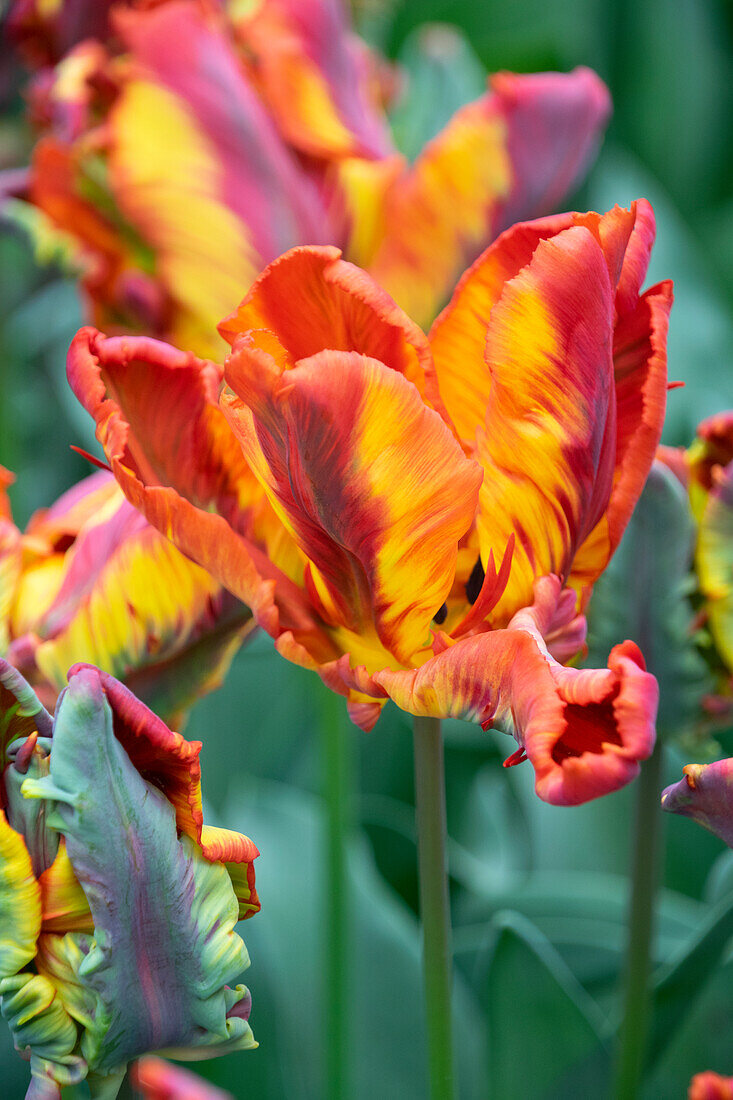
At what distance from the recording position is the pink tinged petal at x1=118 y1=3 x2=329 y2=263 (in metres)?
0.45

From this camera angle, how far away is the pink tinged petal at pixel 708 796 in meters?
0.23

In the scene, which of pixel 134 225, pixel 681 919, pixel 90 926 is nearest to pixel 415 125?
pixel 134 225

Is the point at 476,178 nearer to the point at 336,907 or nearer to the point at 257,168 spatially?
the point at 257,168

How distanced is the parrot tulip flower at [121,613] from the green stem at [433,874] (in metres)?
0.06

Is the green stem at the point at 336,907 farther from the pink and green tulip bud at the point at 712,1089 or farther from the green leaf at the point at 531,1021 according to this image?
the pink and green tulip bud at the point at 712,1089

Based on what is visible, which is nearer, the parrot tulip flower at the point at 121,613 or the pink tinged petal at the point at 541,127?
the parrot tulip flower at the point at 121,613

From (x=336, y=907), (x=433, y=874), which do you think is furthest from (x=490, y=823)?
(x=433, y=874)

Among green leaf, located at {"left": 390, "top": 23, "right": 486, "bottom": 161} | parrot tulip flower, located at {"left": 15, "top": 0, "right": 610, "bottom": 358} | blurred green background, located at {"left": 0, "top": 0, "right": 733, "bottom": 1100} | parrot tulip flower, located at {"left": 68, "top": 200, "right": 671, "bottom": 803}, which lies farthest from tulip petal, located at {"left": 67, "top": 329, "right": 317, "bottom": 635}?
green leaf, located at {"left": 390, "top": 23, "right": 486, "bottom": 161}

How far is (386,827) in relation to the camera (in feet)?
2.06

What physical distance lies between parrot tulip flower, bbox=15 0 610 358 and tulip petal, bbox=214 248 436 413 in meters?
0.22

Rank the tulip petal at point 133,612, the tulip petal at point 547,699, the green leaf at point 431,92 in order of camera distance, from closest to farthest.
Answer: the tulip petal at point 547,699 < the tulip petal at point 133,612 < the green leaf at point 431,92

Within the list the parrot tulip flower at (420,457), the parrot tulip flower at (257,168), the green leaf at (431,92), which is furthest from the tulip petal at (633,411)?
the green leaf at (431,92)

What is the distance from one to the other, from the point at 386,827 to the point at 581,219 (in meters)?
0.44

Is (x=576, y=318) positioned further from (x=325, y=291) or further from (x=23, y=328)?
(x=23, y=328)
